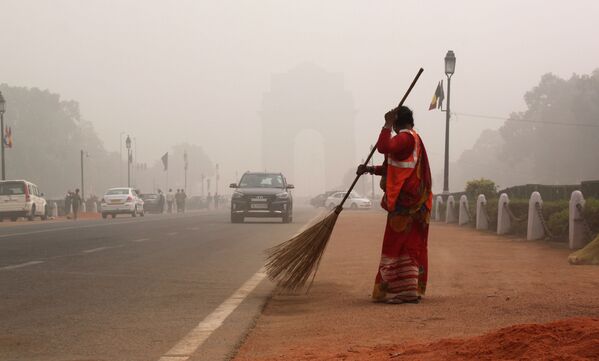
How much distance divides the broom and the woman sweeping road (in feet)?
3.28

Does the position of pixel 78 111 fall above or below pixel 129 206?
above

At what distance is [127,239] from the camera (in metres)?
19.8

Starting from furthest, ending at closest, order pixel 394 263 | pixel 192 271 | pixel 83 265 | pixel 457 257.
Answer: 1. pixel 457 257
2. pixel 83 265
3. pixel 192 271
4. pixel 394 263

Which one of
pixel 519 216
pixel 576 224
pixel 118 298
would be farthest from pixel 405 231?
pixel 519 216

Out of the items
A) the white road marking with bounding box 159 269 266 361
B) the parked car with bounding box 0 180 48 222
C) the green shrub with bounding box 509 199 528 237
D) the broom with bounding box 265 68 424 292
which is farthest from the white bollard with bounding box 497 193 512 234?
the parked car with bounding box 0 180 48 222

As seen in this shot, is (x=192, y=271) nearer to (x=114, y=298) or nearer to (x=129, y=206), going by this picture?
(x=114, y=298)

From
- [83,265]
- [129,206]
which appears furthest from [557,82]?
[83,265]

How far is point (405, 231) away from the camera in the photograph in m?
8.03

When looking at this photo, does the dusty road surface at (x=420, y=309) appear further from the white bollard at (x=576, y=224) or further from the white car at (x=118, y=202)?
the white car at (x=118, y=202)

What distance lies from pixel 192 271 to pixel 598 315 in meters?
6.32

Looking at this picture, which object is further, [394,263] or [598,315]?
[394,263]

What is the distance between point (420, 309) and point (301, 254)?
6.08 feet

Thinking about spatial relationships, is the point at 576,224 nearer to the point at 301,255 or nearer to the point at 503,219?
the point at 503,219

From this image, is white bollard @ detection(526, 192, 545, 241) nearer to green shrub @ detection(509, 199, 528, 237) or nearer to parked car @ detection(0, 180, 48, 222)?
green shrub @ detection(509, 199, 528, 237)
